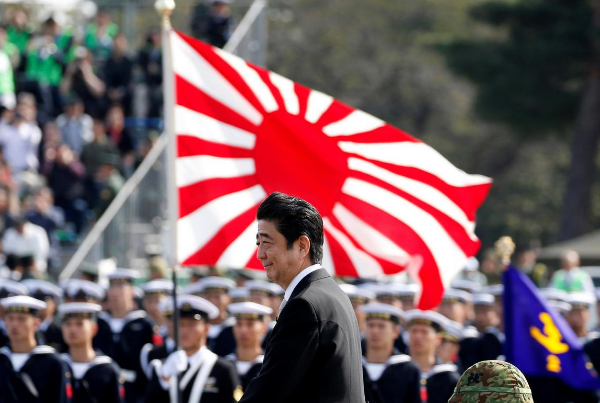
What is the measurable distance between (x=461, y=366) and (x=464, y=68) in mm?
19336

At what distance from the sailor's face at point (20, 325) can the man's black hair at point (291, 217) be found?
472 centimetres

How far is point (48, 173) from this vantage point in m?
16.7

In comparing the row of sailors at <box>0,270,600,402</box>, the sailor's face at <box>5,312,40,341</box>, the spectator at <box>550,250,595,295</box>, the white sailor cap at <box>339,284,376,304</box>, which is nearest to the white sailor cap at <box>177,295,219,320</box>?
the row of sailors at <box>0,270,600,402</box>

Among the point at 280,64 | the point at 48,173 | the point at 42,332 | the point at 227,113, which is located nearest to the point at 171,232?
the point at 227,113

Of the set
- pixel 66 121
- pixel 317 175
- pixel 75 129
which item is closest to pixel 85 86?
pixel 66 121

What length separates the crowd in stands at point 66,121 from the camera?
15312 mm

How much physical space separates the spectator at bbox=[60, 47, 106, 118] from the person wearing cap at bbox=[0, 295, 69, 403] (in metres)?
9.69

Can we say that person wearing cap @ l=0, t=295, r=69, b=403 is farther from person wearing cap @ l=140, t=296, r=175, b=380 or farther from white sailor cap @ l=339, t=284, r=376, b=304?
white sailor cap @ l=339, t=284, r=376, b=304

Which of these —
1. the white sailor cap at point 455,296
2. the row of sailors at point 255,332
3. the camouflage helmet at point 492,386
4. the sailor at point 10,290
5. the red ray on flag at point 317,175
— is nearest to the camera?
the camouflage helmet at point 492,386

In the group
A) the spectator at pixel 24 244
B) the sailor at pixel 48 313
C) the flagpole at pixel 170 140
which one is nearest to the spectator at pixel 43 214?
the spectator at pixel 24 244

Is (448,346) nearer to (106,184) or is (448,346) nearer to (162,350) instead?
(162,350)

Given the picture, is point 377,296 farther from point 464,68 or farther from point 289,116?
point 464,68

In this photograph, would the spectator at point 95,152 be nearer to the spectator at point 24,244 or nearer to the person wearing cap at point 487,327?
the spectator at point 24,244

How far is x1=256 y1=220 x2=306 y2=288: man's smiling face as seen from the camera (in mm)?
4379
